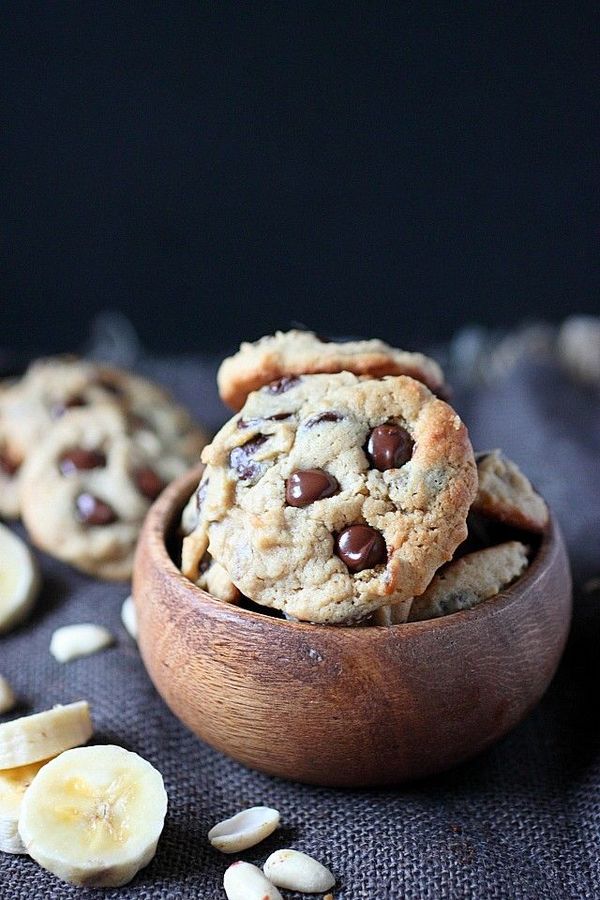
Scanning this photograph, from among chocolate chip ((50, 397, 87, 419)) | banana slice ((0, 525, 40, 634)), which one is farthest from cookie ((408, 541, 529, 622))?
chocolate chip ((50, 397, 87, 419))

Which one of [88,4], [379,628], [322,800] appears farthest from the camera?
[88,4]

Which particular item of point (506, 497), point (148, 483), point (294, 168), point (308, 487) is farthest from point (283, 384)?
point (294, 168)

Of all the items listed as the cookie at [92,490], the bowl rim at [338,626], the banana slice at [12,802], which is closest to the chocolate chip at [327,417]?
the bowl rim at [338,626]

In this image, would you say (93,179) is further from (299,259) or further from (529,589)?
(529,589)

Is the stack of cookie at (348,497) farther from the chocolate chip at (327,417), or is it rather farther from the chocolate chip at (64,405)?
the chocolate chip at (64,405)

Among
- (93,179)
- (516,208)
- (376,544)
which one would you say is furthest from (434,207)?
(376,544)

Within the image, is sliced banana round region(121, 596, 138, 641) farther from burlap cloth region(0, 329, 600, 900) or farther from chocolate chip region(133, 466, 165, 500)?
chocolate chip region(133, 466, 165, 500)
